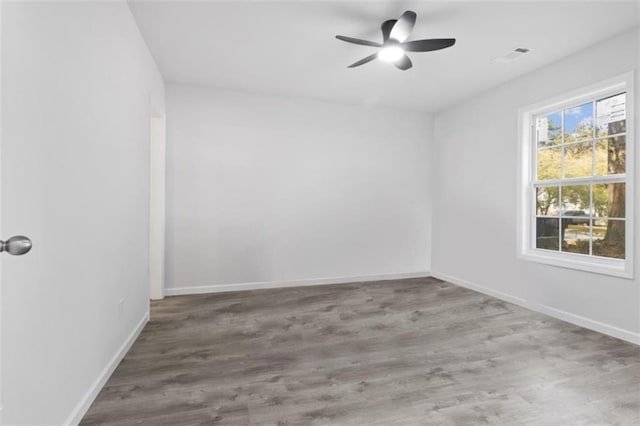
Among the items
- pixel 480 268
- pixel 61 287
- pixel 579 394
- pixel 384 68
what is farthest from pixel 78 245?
pixel 480 268

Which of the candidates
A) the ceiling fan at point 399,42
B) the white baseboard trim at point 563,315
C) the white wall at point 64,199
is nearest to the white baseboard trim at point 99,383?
the white wall at point 64,199

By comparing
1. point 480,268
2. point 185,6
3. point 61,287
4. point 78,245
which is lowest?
point 480,268

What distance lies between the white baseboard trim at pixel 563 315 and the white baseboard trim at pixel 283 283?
901mm

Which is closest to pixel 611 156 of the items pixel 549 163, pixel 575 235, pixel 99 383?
pixel 549 163

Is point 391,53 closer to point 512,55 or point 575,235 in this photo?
point 512,55

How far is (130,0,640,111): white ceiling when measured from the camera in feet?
8.52

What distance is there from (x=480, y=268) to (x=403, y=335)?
213cm

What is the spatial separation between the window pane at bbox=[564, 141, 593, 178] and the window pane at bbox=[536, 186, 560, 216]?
24 cm

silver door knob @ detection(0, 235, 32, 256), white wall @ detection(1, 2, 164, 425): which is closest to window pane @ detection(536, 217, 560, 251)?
white wall @ detection(1, 2, 164, 425)

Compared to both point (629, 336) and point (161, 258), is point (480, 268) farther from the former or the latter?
point (161, 258)

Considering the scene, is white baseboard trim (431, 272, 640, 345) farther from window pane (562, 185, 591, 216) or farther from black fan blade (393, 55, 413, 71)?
black fan blade (393, 55, 413, 71)

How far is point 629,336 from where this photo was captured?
2.83 meters

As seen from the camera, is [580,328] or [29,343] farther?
[580,328]

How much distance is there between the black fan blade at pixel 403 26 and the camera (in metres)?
2.39
